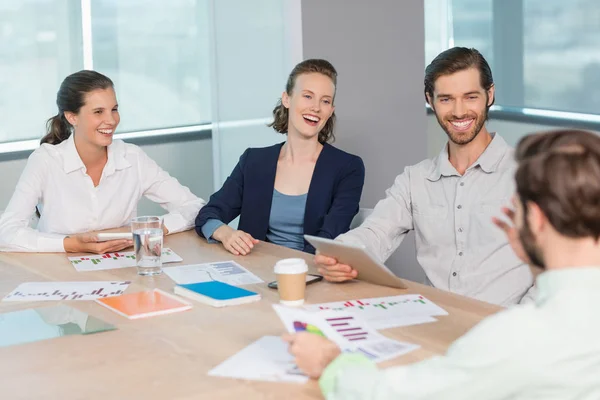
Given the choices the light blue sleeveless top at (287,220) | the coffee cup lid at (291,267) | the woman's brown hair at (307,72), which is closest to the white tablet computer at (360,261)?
the coffee cup lid at (291,267)

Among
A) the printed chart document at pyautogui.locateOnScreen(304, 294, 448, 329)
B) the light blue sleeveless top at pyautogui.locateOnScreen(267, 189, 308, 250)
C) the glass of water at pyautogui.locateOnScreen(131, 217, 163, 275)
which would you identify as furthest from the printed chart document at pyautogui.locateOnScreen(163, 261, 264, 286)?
the light blue sleeveless top at pyautogui.locateOnScreen(267, 189, 308, 250)

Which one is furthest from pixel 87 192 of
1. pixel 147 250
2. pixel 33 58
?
pixel 33 58

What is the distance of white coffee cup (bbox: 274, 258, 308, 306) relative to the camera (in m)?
1.96

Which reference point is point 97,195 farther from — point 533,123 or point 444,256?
point 533,123

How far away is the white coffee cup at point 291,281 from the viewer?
196 cm

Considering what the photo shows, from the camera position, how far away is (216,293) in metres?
2.06

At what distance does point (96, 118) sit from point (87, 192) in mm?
295

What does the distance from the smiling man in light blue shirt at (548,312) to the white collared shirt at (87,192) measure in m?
1.93

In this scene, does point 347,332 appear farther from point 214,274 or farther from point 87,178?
point 87,178

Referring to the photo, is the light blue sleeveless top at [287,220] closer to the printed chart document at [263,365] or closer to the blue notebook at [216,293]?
the blue notebook at [216,293]

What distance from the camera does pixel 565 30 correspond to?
5812 millimetres

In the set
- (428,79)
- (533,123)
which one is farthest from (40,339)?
(533,123)

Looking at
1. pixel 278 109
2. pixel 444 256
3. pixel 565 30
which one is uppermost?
pixel 565 30

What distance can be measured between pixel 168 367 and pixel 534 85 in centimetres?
509
